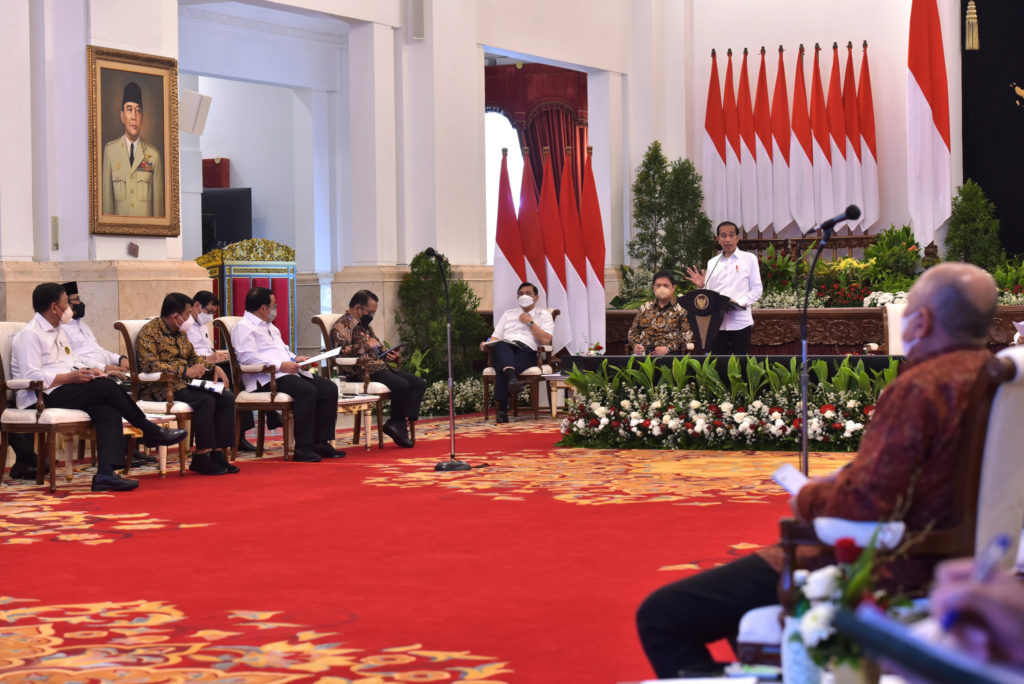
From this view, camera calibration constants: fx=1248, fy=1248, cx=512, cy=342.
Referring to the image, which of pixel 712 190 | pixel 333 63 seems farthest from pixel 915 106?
pixel 333 63

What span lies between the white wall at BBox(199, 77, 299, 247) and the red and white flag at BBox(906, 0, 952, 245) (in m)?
9.31

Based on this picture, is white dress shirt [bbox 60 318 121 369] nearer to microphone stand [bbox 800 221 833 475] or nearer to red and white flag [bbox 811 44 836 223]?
microphone stand [bbox 800 221 833 475]

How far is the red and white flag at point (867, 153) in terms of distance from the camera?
17.0 metres

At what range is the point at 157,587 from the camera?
5.11m

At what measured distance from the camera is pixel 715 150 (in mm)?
17703

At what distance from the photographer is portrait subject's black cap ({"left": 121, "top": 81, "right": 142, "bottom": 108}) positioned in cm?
1098

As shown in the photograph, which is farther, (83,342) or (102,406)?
(83,342)

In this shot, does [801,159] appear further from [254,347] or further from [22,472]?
[22,472]

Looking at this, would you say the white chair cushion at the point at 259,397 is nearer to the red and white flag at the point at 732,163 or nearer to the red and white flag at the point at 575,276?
the red and white flag at the point at 575,276

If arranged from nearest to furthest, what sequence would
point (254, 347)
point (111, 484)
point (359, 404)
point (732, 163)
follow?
point (111, 484), point (254, 347), point (359, 404), point (732, 163)


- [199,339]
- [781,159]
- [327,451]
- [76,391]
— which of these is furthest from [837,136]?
[76,391]

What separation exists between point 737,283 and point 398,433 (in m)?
3.62

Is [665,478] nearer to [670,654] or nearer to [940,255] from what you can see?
[670,654]

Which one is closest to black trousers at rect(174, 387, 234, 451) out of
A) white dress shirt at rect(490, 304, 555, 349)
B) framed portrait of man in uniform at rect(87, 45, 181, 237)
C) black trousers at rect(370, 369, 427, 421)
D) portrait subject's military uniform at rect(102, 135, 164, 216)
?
black trousers at rect(370, 369, 427, 421)
